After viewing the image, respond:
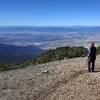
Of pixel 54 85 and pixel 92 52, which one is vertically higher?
pixel 92 52

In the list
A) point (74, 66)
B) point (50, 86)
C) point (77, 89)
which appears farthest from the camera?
point (74, 66)

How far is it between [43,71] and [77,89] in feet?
20.6

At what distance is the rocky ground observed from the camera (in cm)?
1706

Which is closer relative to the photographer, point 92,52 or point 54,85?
point 54,85

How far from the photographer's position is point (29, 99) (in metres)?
17.2

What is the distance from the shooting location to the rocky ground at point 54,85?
56.0 ft

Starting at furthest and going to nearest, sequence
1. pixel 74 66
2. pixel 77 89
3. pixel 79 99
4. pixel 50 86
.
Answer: pixel 74 66
pixel 50 86
pixel 77 89
pixel 79 99

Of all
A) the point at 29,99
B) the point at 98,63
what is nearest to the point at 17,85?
the point at 29,99

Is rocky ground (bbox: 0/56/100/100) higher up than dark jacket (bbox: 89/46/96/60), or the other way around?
dark jacket (bbox: 89/46/96/60)

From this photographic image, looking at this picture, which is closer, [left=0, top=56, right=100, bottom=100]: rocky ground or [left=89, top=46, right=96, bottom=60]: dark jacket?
[left=0, top=56, right=100, bottom=100]: rocky ground

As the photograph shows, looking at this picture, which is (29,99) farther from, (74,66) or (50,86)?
(74,66)

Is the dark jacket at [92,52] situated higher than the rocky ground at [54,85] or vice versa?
the dark jacket at [92,52]

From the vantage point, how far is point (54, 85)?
19016 millimetres

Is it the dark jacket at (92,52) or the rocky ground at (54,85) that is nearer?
the rocky ground at (54,85)
